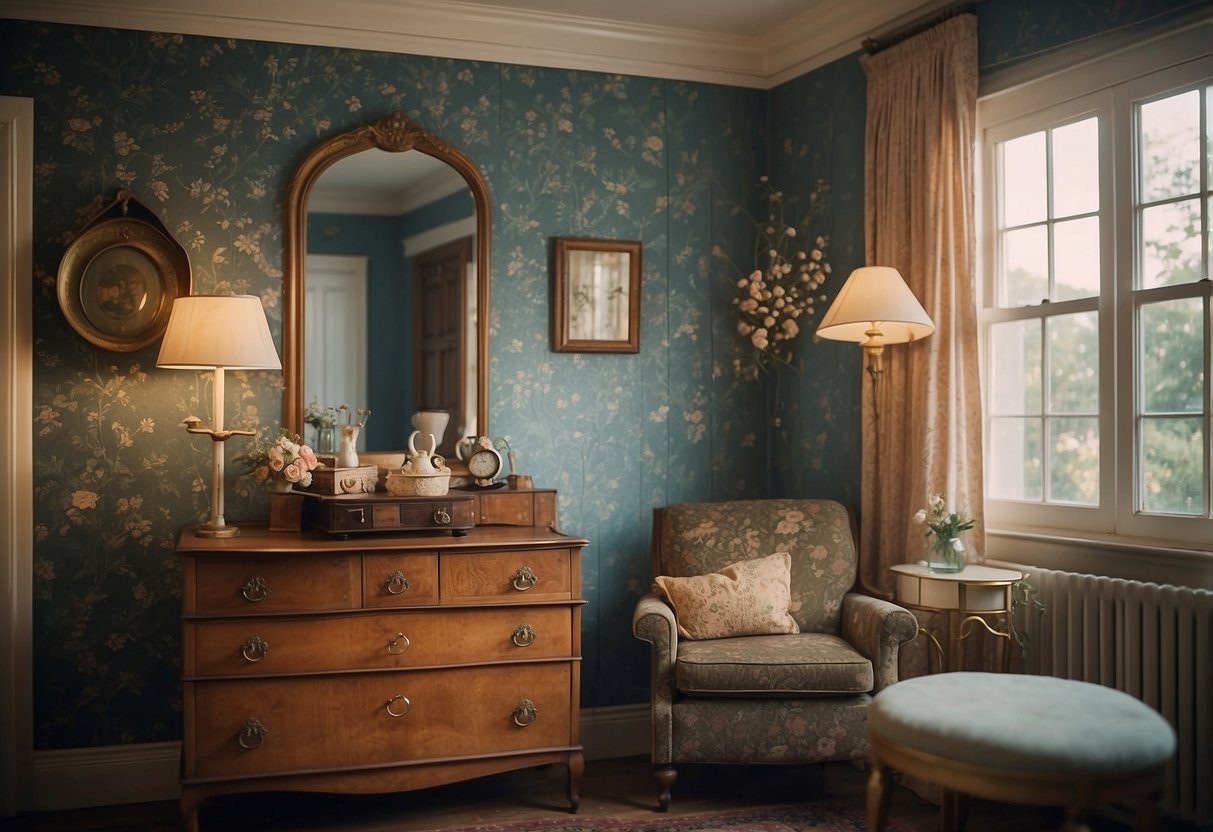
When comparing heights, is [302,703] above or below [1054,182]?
below

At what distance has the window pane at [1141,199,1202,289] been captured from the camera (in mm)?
3031

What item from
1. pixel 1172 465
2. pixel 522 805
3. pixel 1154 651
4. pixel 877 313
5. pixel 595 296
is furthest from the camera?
pixel 595 296

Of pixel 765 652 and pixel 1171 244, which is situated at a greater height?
pixel 1171 244

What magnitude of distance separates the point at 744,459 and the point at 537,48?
72.8 inches

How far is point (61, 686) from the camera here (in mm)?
3611

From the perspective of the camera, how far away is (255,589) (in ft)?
10.5

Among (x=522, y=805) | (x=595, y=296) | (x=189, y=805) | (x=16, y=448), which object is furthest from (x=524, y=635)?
(x=16, y=448)

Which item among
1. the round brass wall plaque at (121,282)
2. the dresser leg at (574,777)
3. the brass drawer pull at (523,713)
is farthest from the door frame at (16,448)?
the dresser leg at (574,777)

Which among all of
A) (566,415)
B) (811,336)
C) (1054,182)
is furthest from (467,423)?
(1054,182)

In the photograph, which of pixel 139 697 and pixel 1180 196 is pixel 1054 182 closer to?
pixel 1180 196

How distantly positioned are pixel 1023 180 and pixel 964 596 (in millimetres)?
1408

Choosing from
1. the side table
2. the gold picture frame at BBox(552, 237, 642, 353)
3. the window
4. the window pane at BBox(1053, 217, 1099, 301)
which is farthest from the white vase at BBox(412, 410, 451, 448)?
→ the window pane at BBox(1053, 217, 1099, 301)

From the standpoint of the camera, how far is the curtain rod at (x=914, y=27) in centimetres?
357

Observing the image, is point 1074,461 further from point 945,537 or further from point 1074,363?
point 945,537
